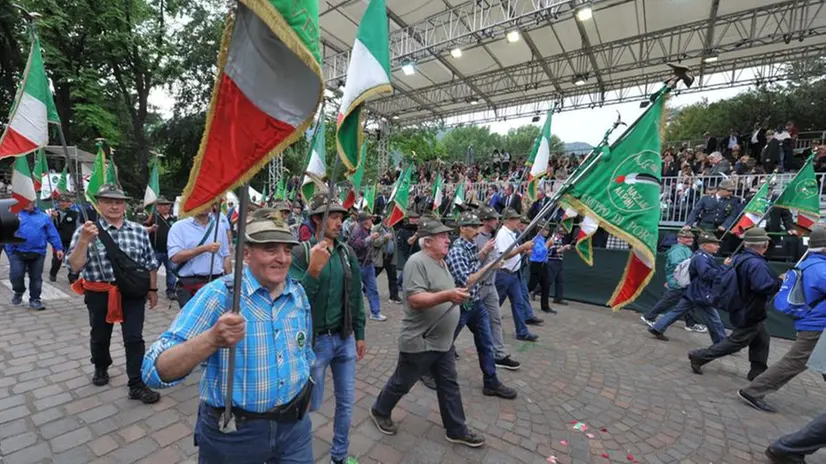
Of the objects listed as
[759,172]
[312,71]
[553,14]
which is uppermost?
[553,14]

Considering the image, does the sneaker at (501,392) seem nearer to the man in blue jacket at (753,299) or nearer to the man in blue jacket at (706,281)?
the man in blue jacket at (753,299)

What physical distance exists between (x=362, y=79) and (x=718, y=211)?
10.1 metres

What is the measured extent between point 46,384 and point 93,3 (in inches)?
924

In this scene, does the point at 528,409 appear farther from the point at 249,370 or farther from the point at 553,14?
the point at 553,14

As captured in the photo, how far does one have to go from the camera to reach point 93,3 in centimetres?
1909

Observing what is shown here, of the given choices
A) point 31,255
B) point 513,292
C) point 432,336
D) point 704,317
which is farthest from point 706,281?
point 31,255

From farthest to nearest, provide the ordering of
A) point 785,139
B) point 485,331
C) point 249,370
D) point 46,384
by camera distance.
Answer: point 785,139 → point 485,331 → point 46,384 → point 249,370

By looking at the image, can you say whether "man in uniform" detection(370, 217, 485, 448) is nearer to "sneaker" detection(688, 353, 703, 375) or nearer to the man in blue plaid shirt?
the man in blue plaid shirt

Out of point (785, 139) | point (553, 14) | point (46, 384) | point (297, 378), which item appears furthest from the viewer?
point (785, 139)

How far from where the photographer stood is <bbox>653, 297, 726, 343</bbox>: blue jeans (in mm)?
6027

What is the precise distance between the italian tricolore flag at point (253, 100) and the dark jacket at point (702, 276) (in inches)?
263

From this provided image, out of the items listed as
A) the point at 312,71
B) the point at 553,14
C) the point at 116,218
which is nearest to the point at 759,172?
the point at 553,14

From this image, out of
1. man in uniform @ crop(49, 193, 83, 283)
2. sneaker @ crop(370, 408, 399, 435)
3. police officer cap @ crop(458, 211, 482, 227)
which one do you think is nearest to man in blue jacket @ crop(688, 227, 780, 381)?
police officer cap @ crop(458, 211, 482, 227)

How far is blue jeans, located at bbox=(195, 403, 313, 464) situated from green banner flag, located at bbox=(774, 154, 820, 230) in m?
8.82
